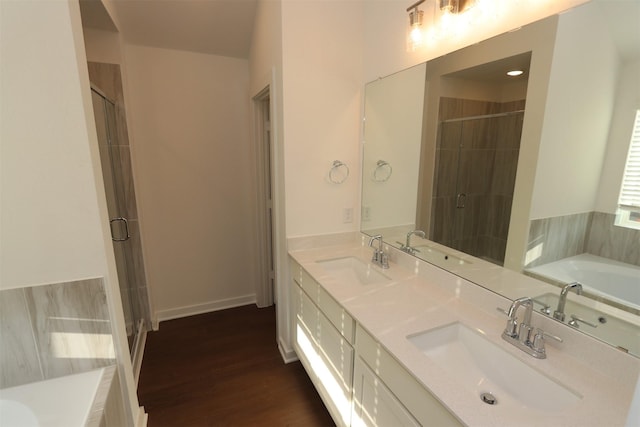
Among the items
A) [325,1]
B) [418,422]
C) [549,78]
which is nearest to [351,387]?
[418,422]

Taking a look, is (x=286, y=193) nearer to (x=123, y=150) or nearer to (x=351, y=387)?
(x=351, y=387)

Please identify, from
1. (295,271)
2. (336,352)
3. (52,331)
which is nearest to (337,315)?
(336,352)

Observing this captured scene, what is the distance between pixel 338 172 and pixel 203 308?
6.70 feet

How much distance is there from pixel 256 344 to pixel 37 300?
5.29 feet

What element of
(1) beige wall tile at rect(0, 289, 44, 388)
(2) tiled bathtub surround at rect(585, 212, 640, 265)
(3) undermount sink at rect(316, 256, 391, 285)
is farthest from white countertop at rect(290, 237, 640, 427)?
(1) beige wall tile at rect(0, 289, 44, 388)

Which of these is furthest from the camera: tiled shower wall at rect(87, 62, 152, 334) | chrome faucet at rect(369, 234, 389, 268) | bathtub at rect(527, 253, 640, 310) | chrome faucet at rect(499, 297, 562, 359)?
tiled shower wall at rect(87, 62, 152, 334)

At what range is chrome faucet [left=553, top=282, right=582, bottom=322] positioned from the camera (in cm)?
104

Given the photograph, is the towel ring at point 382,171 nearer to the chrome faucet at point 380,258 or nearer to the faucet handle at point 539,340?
the chrome faucet at point 380,258

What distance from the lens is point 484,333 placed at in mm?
1184

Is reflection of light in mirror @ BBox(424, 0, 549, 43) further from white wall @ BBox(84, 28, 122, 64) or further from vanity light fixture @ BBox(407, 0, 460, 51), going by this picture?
white wall @ BBox(84, 28, 122, 64)

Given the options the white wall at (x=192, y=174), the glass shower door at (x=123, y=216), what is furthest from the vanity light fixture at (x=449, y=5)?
the glass shower door at (x=123, y=216)

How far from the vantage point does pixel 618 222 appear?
0.96m

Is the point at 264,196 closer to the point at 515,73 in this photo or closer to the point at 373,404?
the point at 373,404

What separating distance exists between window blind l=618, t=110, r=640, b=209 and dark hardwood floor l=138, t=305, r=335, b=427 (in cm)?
182
